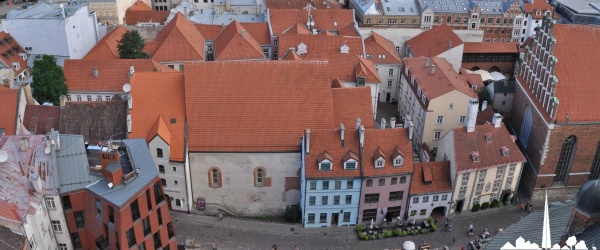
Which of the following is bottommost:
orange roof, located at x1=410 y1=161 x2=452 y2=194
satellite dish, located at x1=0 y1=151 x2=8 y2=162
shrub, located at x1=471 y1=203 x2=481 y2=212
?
shrub, located at x1=471 y1=203 x2=481 y2=212

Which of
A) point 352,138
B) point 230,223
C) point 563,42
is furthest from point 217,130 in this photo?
point 563,42

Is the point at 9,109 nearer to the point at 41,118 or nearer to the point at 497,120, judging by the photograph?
the point at 41,118

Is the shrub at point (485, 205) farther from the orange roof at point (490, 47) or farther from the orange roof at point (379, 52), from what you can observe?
the orange roof at point (490, 47)

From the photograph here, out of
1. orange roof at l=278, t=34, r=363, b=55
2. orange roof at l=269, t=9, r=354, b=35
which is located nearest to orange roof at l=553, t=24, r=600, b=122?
orange roof at l=278, t=34, r=363, b=55

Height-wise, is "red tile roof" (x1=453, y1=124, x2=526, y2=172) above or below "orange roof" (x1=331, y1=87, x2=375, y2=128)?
below

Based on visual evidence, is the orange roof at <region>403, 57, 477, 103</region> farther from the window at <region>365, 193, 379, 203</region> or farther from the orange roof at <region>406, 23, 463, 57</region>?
the window at <region>365, 193, 379, 203</region>

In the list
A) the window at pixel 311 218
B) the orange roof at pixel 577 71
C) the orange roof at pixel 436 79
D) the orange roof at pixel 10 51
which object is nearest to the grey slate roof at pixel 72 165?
the window at pixel 311 218
